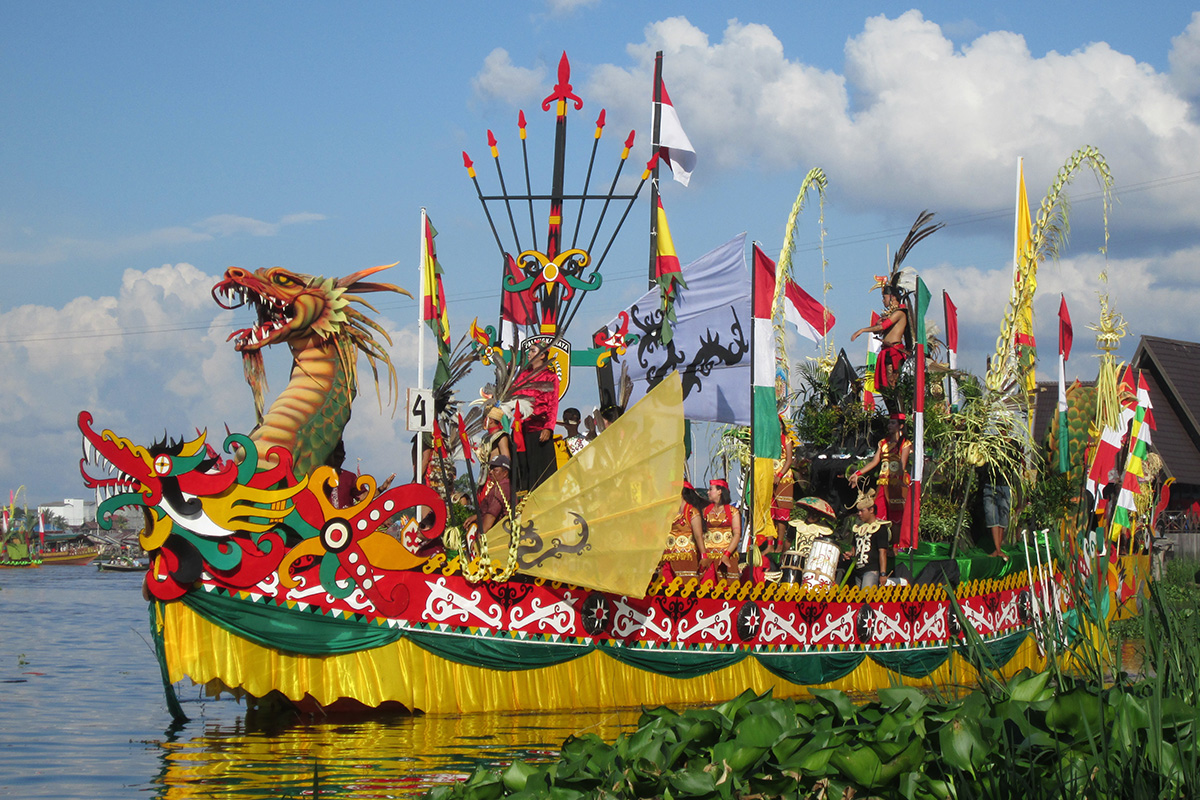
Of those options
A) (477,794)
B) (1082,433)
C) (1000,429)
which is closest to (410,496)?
(477,794)

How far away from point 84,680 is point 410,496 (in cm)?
697

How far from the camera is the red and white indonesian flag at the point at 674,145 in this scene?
17.7 metres

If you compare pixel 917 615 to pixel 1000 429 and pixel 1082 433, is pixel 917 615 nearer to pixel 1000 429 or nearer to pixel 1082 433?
pixel 1000 429

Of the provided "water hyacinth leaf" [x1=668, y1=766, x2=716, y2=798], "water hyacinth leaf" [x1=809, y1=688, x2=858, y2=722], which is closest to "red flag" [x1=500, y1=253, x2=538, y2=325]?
"water hyacinth leaf" [x1=809, y1=688, x2=858, y2=722]

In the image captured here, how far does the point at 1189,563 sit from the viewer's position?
2188 cm

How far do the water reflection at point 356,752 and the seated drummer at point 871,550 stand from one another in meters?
3.64

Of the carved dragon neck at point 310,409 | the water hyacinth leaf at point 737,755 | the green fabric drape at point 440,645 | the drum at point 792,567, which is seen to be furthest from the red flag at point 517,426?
the water hyacinth leaf at point 737,755

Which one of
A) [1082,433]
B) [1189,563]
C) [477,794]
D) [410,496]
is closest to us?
[477,794]

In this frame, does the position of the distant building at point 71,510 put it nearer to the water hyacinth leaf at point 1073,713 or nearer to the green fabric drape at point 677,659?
the green fabric drape at point 677,659

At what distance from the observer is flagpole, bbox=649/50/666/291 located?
16.2 m

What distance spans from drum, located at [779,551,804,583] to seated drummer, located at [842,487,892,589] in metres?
0.59

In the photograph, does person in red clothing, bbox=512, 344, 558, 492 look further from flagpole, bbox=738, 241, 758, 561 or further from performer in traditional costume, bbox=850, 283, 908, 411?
performer in traditional costume, bbox=850, 283, 908, 411

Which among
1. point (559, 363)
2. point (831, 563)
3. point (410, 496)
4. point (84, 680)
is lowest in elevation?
point (84, 680)

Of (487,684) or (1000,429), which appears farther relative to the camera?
(1000,429)
